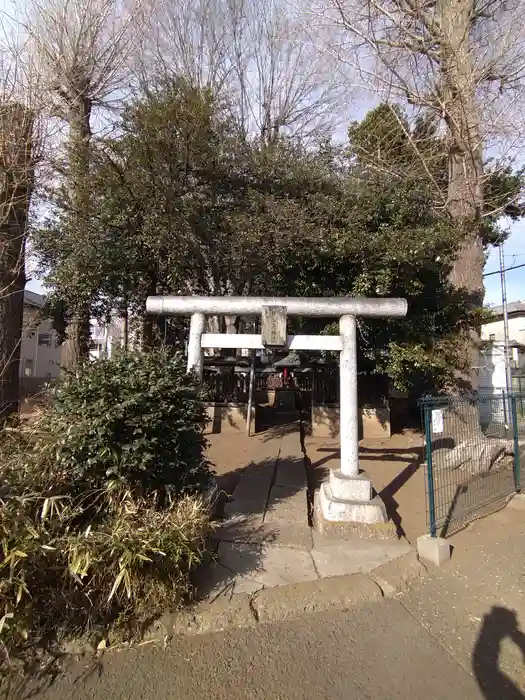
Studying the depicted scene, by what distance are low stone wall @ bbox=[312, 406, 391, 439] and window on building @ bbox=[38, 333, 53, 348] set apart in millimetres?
21697

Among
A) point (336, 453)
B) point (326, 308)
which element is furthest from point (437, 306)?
point (326, 308)

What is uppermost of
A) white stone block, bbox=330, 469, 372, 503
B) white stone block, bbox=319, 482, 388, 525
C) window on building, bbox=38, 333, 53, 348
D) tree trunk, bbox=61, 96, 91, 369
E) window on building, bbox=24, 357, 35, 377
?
tree trunk, bbox=61, 96, 91, 369

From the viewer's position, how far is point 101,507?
3342mm

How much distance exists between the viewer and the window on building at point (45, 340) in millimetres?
26922

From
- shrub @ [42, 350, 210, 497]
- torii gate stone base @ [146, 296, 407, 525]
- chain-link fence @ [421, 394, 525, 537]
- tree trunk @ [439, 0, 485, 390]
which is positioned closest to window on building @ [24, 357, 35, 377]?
torii gate stone base @ [146, 296, 407, 525]

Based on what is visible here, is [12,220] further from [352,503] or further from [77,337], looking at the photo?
[352,503]

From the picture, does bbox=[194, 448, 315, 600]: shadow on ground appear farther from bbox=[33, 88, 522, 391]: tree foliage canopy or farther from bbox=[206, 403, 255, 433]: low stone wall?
bbox=[206, 403, 255, 433]: low stone wall

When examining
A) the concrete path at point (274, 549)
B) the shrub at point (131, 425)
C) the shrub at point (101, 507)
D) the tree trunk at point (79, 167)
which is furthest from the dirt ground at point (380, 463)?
the tree trunk at point (79, 167)

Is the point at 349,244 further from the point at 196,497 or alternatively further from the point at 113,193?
the point at 196,497

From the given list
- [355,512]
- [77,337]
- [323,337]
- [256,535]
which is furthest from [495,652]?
[77,337]

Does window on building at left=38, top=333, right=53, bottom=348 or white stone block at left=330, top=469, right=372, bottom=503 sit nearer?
white stone block at left=330, top=469, right=372, bottom=503

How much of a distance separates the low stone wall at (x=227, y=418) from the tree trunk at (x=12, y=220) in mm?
5419

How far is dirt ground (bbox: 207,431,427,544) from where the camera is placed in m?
5.89

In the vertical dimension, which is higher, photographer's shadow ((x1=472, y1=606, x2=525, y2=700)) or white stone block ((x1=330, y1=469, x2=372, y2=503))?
white stone block ((x1=330, y1=469, x2=372, y2=503))
